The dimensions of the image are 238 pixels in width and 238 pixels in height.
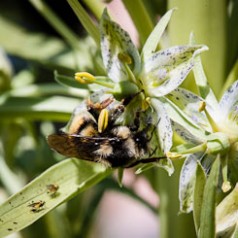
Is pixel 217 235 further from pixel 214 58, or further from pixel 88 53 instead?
pixel 88 53

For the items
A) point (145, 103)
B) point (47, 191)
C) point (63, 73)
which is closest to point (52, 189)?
point (47, 191)

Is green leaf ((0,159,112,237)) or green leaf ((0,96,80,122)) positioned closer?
green leaf ((0,159,112,237))

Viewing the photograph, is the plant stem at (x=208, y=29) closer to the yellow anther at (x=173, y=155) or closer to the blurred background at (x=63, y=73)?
the blurred background at (x=63, y=73)

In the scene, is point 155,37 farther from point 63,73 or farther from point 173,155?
point 63,73

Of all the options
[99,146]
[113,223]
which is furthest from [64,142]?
[113,223]

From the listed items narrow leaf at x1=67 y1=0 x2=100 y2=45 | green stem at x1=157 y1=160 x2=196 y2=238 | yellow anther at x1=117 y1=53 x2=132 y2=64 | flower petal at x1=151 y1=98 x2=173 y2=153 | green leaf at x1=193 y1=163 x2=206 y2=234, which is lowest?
green stem at x1=157 y1=160 x2=196 y2=238

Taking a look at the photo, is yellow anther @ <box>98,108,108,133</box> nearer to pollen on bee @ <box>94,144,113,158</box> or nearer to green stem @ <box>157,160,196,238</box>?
pollen on bee @ <box>94,144,113,158</box>

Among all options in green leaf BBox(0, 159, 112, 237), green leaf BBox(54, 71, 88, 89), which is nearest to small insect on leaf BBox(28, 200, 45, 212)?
green leaf BBox(0, 159, 112, 237)
